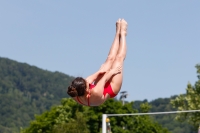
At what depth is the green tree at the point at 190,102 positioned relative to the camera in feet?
139

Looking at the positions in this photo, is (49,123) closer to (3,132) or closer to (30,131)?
(30,131)

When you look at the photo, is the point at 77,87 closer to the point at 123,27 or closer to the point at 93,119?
the point at 123,27

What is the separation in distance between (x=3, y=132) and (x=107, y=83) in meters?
149

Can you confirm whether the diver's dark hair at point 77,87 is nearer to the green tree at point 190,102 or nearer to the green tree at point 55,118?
the green tree at point 190,102

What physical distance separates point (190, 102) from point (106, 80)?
33.2 m

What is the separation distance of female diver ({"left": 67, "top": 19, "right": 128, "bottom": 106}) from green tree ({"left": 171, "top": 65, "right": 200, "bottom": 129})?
31.3 m

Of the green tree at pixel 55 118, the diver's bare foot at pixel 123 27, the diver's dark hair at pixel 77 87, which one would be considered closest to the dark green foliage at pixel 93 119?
the green tree at pixel 55 118

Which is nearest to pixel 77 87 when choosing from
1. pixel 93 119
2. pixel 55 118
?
pixel 93 119

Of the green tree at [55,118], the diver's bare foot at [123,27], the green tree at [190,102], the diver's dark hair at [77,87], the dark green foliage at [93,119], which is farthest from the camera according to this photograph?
the green tree at [55,118]

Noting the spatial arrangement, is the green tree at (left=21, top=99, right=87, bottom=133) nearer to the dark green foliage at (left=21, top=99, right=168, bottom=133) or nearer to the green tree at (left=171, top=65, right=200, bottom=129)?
the dark green foliage at (left=21, top=99, right=168, bottom=133)

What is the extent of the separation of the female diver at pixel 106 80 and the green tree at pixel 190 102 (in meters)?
31.3

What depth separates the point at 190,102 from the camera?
1682 inches

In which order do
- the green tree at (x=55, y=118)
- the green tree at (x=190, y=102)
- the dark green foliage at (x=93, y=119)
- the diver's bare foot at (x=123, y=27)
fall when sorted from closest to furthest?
the diver's bare foot at (x=123, y=27) < the green tree at (x=190, y=102) < the dark green foliage at (x=93, y=119) < the green tree at (x=55, y=118)

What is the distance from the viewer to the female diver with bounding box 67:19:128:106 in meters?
9.85
